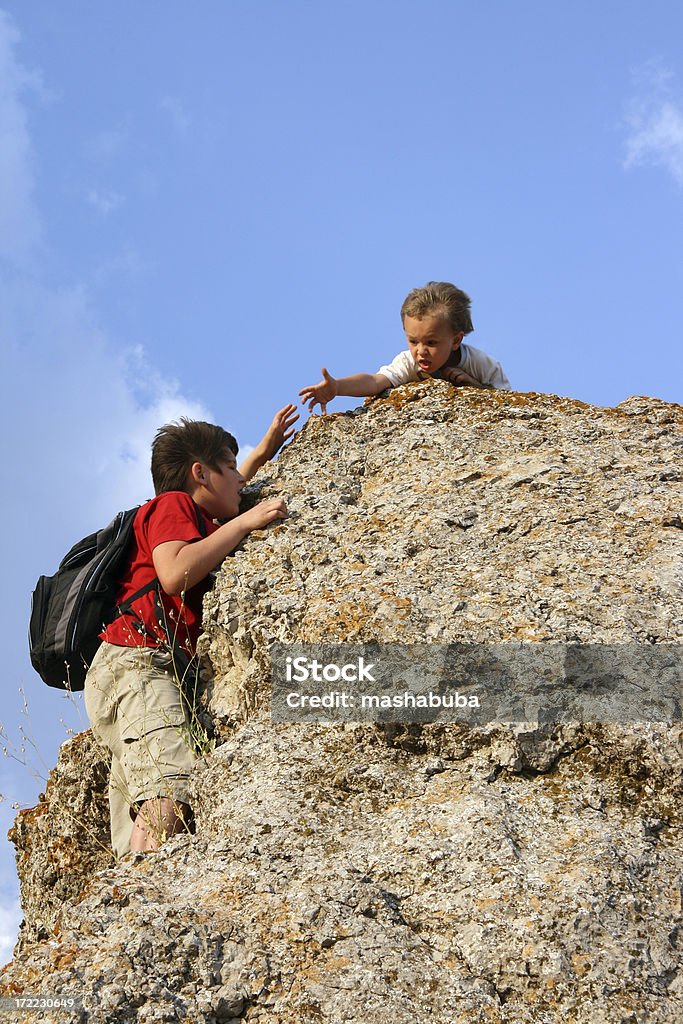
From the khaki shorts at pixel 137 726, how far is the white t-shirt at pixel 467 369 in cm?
245

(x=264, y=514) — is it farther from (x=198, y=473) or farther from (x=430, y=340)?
(x=430, y=340)

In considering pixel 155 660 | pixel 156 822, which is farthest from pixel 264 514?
pixel 156 822

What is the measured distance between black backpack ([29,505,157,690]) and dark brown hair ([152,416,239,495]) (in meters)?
0.45

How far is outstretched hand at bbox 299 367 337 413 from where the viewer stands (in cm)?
629

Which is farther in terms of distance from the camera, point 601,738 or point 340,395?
point 340,395

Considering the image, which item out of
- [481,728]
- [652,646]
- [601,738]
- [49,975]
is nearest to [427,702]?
[481,728]

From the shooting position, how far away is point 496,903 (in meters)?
3.56

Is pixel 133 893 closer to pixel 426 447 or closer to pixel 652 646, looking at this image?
pixel 652 646

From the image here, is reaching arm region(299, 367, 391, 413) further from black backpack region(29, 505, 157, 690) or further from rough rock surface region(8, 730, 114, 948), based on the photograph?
rough rock surface region(8, 730, 114, 948)

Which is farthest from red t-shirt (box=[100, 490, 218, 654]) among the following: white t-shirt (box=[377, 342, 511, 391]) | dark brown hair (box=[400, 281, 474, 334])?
dark brown hair (box=[400, 281, 474, 334])

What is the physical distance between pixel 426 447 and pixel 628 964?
312cm

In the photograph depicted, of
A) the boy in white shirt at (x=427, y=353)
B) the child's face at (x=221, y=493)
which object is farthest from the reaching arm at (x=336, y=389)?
the child's face at (x=221, y=493)

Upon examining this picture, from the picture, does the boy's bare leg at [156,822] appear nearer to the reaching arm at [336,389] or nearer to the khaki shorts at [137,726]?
the khaki shorts at [137,726]

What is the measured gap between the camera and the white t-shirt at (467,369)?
21.4 feet
